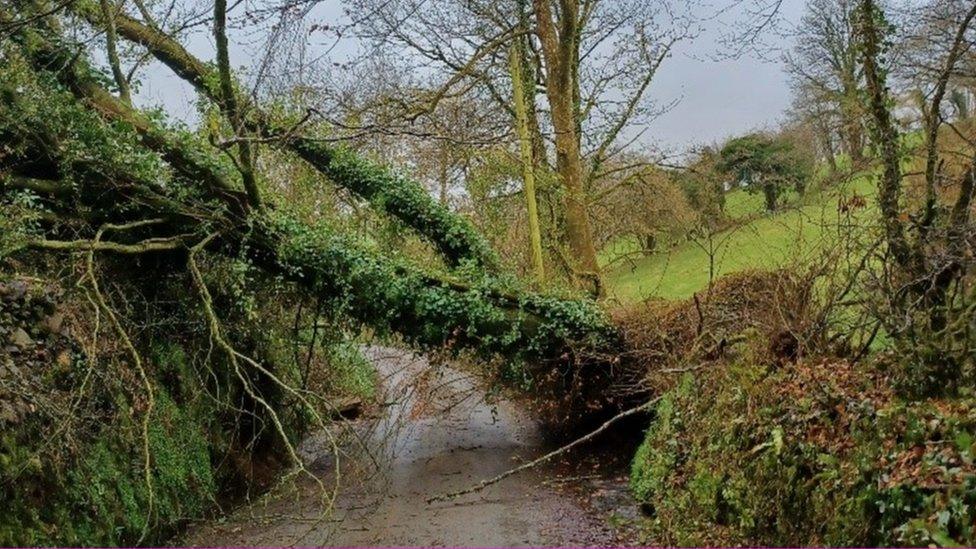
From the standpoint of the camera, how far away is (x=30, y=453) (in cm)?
638

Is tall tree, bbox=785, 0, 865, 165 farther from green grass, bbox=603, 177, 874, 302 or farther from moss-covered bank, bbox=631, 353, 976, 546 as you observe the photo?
moss-covered bank, bbox=631, 353, 976, 546

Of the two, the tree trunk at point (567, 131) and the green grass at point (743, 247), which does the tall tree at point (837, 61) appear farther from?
the tree trunk at point (567, 131)

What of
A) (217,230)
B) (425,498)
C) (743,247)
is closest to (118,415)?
(217,230)

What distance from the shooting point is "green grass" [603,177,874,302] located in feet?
26.8

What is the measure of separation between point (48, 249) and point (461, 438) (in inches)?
307

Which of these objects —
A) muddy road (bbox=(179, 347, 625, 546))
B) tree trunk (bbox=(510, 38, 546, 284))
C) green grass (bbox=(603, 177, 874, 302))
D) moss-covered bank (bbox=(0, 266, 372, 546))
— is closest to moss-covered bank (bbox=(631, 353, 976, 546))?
muddy road (bbox=(179, 347, 625, 546))

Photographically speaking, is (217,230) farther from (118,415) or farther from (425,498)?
(425,498)

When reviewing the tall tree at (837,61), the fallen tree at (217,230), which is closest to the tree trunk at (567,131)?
the fallen tree at (217,230)

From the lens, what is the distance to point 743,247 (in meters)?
11.5

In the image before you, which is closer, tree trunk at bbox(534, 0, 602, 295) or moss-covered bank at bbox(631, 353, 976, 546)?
moss-covered bank at bbox(631, 353, 976, 546)

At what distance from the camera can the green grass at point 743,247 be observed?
26.8 feet

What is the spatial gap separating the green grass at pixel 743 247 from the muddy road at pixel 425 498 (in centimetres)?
345

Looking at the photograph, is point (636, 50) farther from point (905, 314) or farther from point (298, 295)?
point (905, 314)

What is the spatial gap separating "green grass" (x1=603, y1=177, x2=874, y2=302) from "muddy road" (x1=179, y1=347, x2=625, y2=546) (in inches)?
136
